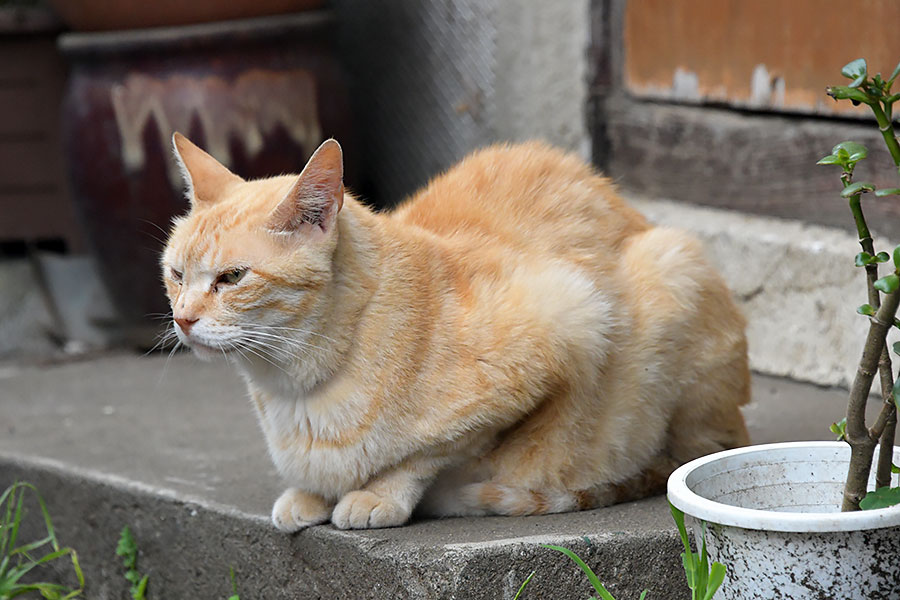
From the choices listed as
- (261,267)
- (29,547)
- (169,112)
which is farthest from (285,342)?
(169,112)

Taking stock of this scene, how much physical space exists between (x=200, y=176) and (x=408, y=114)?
8.95 ft

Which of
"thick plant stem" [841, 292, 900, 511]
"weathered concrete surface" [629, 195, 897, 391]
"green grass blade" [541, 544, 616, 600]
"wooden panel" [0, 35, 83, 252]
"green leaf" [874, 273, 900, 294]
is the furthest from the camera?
"wooden panel" [0, 35, 83, 252]

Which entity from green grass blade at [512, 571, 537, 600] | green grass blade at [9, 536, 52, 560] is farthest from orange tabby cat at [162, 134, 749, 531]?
green grass blade at [9, 536, 52, 560]

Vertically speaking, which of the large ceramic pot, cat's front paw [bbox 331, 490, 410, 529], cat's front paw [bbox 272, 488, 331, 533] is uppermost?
the large ceramic pot

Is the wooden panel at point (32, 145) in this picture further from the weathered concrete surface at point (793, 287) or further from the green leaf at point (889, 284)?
the green leaf at point (889, 284)

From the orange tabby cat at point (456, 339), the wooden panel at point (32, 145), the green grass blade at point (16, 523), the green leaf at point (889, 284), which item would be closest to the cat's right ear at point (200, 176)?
the orange tabby cat at point (456, 339)

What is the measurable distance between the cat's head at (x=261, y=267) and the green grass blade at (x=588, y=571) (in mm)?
601

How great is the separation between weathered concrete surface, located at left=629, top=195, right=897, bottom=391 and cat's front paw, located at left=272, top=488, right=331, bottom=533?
5.16 ft

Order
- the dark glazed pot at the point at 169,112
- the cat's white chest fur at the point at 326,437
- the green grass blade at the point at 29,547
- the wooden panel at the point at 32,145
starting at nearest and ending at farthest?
the cat's white chest fur at the point at 326,437 < the green grass blade at the point at 29,547 < the dark glazed pot at the point at 169,112 < the wooden panel at the point at 32,145

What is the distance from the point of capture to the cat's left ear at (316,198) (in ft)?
6.77

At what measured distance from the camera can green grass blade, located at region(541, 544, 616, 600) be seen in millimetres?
1989

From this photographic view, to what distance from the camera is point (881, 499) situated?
1753 mm

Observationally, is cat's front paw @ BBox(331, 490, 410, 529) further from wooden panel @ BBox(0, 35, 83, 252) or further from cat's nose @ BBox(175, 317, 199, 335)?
wooden panel @ BBox(0, 35, 83, 252)

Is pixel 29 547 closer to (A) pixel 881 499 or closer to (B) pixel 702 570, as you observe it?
(B) pixel 702 570
